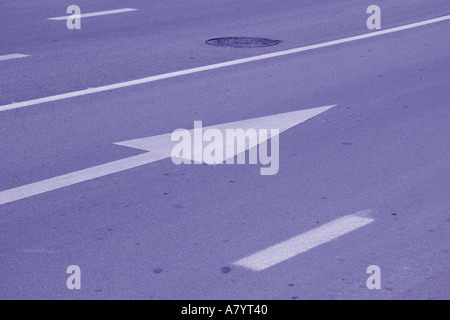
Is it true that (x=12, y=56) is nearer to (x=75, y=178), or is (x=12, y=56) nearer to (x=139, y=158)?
(x=139, y=158)

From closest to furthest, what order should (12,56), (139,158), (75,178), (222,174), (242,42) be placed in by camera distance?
1. (75,178)
2. (222,174)
3. (139,158)
4. (12,56)
5. (242,42)

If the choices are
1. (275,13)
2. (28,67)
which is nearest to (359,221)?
(28,67)

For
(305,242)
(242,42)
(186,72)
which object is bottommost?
(305,242)

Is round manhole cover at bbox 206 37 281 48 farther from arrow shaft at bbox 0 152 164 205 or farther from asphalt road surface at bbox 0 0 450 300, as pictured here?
arrow shaft at bbox 0 152 164 205

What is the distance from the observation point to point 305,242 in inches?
206

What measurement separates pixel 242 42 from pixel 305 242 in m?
6.63

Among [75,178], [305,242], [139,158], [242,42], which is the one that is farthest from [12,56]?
[305,242]

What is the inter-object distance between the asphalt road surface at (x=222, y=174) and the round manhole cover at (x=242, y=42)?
0.19 metres

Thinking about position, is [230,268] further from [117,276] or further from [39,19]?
[39,19]

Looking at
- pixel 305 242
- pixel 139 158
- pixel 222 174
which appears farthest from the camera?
pixel 139 158

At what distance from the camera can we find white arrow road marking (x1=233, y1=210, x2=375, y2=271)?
16.2 ft

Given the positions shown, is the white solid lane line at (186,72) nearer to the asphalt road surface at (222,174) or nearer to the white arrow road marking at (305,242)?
the asphalt road surface at (222,174)

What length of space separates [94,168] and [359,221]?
226 cm

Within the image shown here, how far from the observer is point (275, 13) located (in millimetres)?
13742
